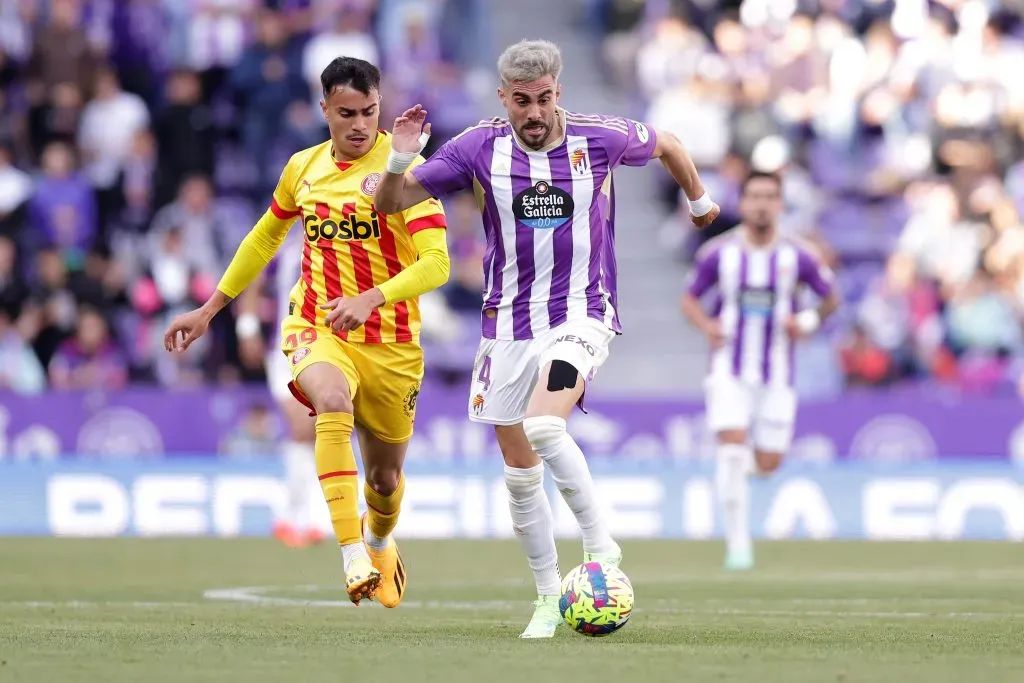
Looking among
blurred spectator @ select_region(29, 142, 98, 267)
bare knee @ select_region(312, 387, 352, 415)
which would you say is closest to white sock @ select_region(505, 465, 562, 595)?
bare knee @ select_region(312, 387, 352, 415)

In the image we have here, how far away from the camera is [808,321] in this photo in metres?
13.5

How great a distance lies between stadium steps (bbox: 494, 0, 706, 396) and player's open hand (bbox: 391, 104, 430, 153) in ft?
37.2

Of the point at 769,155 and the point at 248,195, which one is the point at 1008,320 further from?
the point at 248,195

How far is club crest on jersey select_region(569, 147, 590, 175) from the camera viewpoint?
→ 797cm

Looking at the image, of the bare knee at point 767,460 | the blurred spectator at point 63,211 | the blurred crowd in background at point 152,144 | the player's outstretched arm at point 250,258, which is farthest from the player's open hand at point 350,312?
the blurred spectator at point 63,211

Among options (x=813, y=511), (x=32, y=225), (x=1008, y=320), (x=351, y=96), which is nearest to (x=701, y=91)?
(x=1008, y=320)

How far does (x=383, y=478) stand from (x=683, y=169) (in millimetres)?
2283

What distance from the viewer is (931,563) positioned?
13289mm

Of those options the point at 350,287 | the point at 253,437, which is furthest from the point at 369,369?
the point at 253,437

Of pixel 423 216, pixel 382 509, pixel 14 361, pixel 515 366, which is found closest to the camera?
pixel 515 366

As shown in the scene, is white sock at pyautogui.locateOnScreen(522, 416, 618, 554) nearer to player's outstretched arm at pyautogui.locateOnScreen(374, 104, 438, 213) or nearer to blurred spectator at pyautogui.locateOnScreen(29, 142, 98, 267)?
player's outstretched arm at pyautogui.locateOnScreen(374, 104, 438, 213)

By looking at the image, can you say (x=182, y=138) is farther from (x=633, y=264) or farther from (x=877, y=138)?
(x=877, y=138)

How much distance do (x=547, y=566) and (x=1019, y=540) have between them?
9144 mm

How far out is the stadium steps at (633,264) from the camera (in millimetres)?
20094
